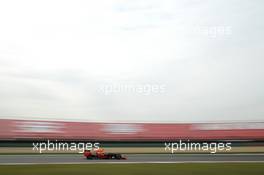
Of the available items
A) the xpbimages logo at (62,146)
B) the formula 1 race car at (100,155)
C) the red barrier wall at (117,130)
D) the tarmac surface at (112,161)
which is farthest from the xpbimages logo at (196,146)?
the formula 1 race car at (100,155)

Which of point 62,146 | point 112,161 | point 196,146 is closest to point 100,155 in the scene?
point 112,161

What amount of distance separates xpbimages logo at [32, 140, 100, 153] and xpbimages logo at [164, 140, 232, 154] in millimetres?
5840

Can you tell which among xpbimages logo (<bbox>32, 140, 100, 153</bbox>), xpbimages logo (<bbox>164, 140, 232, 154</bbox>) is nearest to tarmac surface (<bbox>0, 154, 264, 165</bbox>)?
xpbimages logo (<bbox>32, 140, 100, 153</bbox>)

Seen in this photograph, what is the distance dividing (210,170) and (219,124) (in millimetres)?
9189

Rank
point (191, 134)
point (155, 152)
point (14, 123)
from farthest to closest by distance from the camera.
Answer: point (155, 152) → point (191, 134) → point (14, 123)

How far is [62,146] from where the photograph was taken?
2869 centimetres

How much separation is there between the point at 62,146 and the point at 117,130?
4.86 meters

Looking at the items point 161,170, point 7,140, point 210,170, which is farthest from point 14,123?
point 210,170

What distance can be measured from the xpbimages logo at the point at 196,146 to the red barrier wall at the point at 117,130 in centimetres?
137

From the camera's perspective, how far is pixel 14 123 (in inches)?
1021

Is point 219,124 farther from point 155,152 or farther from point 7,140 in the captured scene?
point 7,140

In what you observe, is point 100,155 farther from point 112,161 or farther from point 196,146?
point 196,146

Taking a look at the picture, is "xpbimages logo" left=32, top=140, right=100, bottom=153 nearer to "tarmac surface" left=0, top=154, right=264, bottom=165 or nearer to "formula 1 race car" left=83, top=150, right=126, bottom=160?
"tarmac surface" left=0, top=154, right=264, bottom=165

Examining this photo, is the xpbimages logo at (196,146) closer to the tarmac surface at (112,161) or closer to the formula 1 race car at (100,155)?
the tarmac surface at (112,161)
